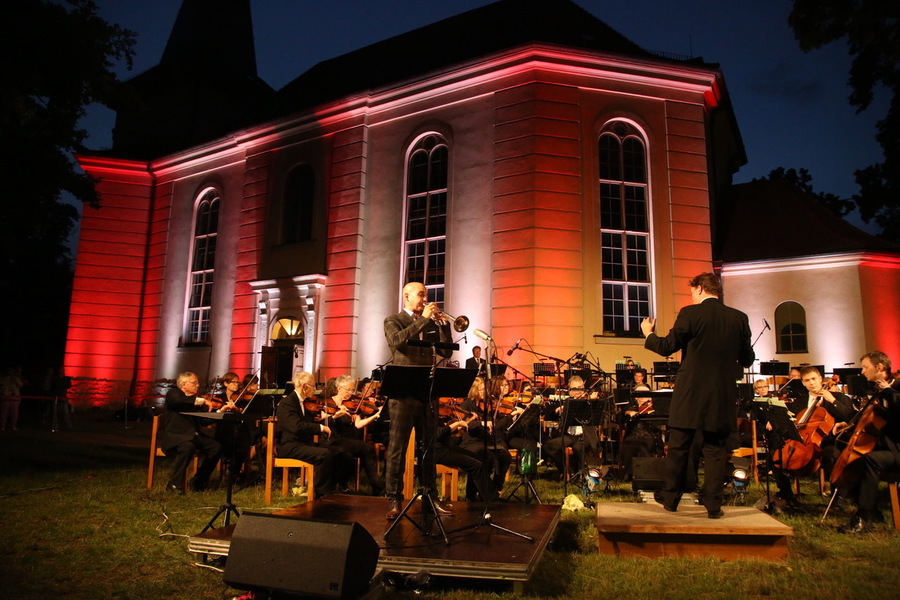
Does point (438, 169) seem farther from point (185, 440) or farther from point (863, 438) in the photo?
point (863, 438)

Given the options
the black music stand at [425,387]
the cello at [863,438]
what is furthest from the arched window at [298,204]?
the cello at [863,438]

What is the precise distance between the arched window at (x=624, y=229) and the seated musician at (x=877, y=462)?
33.0 feet

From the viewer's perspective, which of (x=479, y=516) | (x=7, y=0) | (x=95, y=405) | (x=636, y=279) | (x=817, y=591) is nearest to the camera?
(x=817, y=591)

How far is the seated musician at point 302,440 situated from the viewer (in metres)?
8.35

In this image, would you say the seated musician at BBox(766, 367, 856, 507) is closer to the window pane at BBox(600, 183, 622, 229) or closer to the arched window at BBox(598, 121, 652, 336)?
the arched window at BBox(598, 121, 652, 336)

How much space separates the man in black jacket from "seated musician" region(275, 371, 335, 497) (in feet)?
14.4

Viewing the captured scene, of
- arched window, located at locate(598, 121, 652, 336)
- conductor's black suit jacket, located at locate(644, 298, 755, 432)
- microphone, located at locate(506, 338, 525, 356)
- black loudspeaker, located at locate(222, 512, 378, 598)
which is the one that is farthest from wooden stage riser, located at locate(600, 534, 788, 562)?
arched window, located at locate(598, 121, 652, 336)

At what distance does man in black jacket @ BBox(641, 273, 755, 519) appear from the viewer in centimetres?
548

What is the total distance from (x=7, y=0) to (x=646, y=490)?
16951mm

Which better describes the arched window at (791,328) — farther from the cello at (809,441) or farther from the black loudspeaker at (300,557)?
the black loudspeaker at (300,557)

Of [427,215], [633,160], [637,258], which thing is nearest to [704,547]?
[637,258]

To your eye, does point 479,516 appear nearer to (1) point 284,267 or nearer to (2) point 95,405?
(1) point 284,267

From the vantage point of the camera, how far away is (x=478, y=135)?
18000mm

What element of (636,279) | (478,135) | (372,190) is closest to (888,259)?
(636,279)
